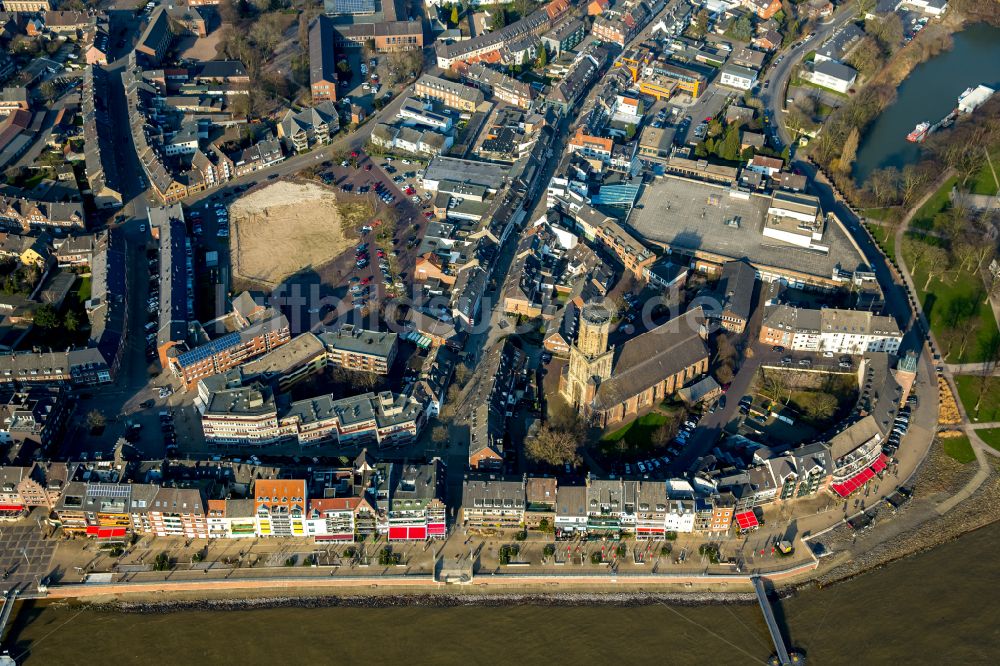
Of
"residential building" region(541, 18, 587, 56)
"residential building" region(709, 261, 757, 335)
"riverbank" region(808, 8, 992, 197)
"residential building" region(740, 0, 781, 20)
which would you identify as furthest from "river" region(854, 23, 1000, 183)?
"residential building" region(541, 18, 587, 56)

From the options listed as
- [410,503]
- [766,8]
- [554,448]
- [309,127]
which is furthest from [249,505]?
[766,8]

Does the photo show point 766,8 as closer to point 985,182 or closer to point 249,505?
point 985,182

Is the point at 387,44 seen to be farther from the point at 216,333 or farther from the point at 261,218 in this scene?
the point at 216,333

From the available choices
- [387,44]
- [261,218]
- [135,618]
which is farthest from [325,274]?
[387,44]

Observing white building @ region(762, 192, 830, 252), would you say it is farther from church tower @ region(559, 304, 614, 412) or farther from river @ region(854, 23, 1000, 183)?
church tower @ region(559, 304, 614, 412)

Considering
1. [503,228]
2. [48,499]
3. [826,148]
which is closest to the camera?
[48,499]
